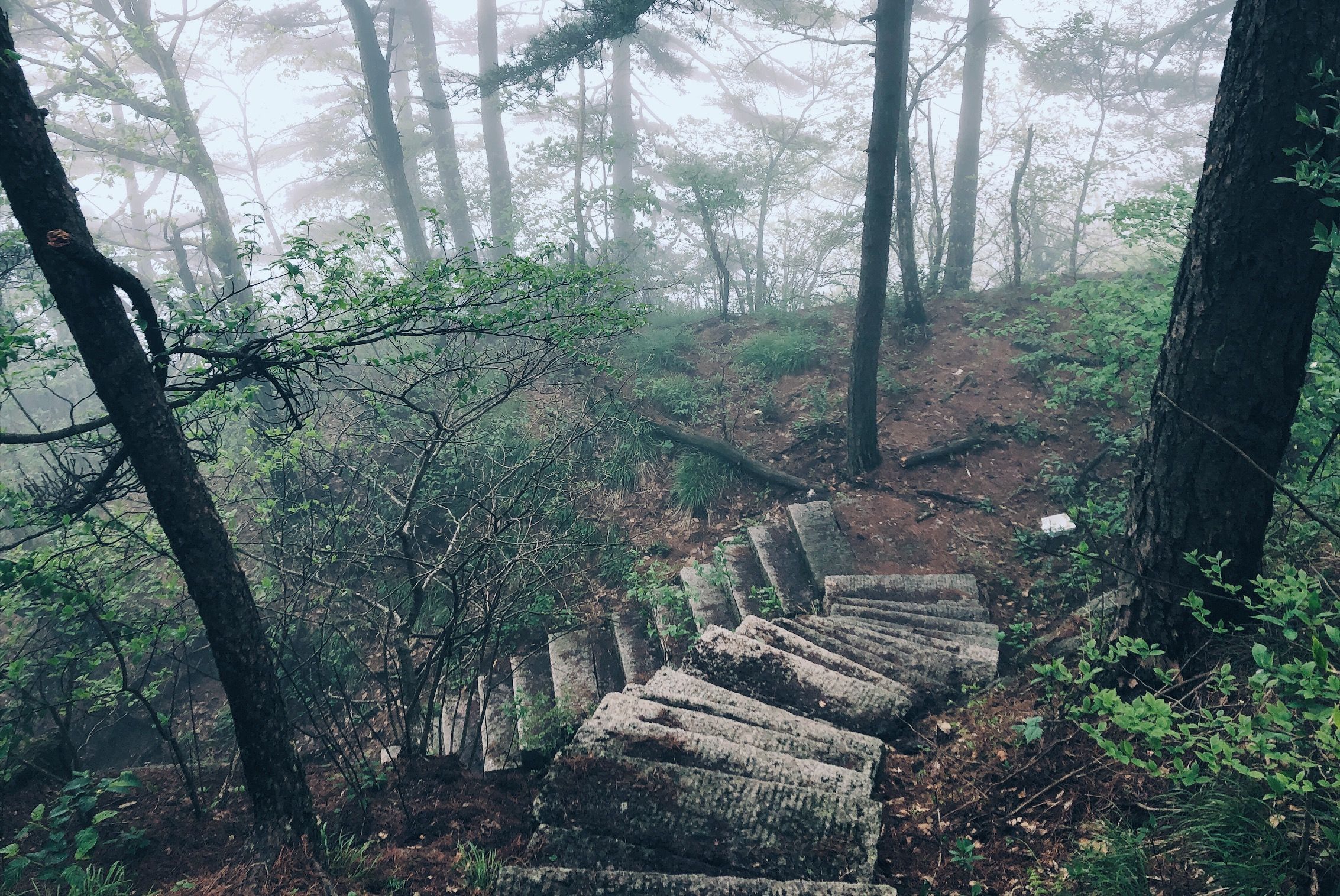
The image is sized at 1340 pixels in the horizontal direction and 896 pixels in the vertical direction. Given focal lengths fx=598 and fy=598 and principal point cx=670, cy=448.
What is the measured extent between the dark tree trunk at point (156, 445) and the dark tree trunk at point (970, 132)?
14.3m

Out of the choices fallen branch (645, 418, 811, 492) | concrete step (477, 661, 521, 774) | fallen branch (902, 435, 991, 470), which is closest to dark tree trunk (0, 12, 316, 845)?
concrete step (477, 661, 521, 774)

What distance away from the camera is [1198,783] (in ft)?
7.02

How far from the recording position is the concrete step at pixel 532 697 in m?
4.32

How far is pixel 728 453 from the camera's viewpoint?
24.9ft

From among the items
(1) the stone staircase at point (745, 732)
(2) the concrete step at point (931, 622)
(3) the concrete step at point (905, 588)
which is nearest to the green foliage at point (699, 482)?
(1) the stone staircase at point (745, 732)

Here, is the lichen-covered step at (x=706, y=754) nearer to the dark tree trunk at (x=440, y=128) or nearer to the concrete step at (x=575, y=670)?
the concrete step at (x=575, y=670)

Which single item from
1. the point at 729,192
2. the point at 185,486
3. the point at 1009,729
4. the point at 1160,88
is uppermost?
the point at 1160,88

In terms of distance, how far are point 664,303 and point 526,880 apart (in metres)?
13.7

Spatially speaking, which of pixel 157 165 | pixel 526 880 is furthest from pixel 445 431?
pixel 157 165

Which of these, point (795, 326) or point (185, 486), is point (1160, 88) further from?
point (185, 486)

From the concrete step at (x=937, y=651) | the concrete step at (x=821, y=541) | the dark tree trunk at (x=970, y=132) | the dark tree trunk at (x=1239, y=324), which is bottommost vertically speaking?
the concrete step at (x=937, y=651)

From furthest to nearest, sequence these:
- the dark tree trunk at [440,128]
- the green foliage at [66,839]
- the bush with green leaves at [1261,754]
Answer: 1. the dark tree trunk at [440,128]
2. the green foliage at [66,839]
3. the bush with green leaves at [1261,754]

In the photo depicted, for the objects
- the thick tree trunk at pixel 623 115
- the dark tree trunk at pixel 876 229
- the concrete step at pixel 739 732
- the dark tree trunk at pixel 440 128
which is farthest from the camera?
the thick tree trunk at pixel 623 115

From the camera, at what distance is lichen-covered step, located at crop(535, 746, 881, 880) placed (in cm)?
226
